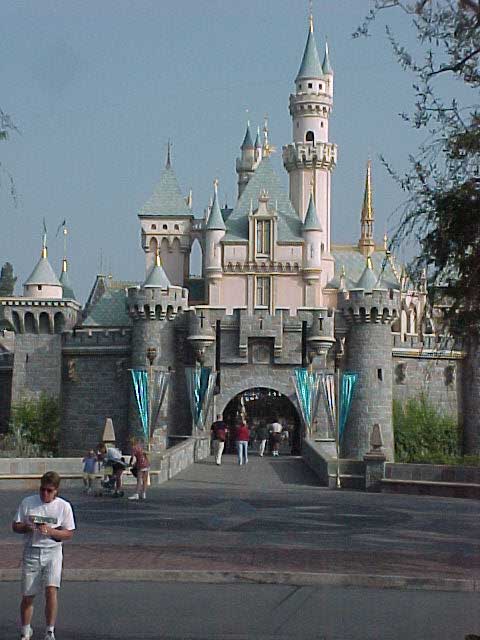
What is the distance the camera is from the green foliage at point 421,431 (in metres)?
48.1

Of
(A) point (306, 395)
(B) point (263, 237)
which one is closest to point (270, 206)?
(B) point (263, 237)

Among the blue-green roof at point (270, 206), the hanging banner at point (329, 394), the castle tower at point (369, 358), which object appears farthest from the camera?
the blue-green roof at point (270, 206)

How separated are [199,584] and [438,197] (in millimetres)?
4259

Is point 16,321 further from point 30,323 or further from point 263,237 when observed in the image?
point 263,237

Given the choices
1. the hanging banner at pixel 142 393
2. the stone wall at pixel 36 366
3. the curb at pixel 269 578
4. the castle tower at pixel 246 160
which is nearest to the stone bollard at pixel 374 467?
the curb at pixel 269 578

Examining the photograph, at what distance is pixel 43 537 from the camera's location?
909cm

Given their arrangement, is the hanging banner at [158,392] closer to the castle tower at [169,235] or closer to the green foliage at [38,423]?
the green foliage at [38,423]

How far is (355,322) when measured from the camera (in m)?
47.4

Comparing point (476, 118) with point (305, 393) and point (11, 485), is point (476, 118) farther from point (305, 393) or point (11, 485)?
point (305, 393)

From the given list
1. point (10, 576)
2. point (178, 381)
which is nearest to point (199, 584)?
point (10, 576)

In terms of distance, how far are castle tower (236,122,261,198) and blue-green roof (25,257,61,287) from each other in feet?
72.5

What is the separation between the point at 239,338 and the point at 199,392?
311cm

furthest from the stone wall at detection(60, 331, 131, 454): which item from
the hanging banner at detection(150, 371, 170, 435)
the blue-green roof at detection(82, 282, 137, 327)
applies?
the blue-green roof at detection(82, 282, 137, 327)

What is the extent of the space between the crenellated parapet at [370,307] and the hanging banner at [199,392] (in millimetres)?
5842
